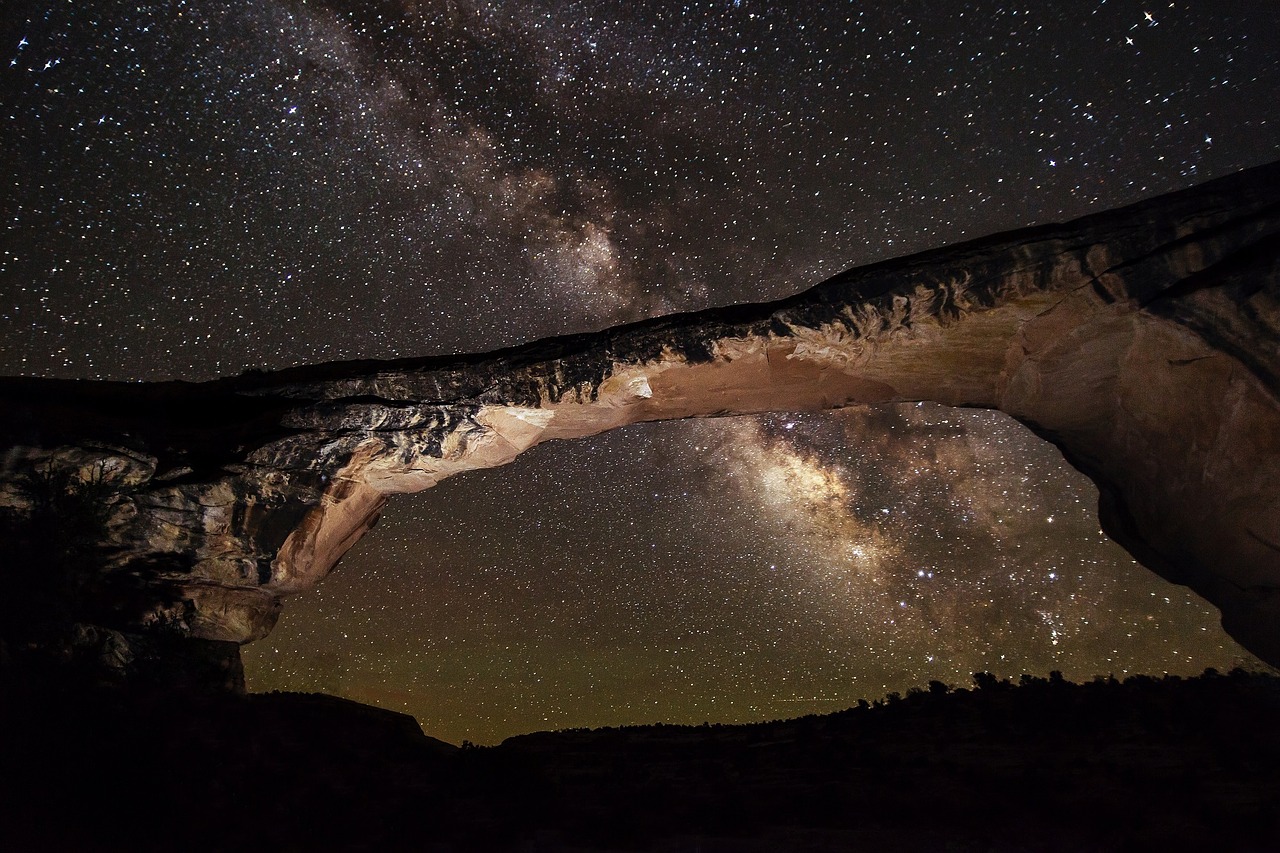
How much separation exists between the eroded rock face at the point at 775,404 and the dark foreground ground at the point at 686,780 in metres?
2.39

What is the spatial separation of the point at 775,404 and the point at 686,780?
271 inches

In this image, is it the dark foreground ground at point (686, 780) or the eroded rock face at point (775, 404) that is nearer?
the dark foreground ground at point (686, 780)

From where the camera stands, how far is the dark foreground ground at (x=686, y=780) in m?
5.78

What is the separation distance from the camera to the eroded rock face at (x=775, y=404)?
838 cm

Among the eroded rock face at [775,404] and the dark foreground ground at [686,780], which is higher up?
the eroded rock face at [775,404]

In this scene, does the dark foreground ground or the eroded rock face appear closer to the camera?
the dark foreground ground

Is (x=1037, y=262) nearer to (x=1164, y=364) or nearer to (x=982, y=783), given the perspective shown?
(x=1164, y=364)

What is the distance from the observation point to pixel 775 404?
38.7ft

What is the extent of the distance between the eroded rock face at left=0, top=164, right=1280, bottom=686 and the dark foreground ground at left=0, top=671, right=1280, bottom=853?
2.39 m

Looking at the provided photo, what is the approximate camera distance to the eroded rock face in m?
8.38

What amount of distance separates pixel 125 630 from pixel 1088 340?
15730mm

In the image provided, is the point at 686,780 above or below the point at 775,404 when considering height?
below

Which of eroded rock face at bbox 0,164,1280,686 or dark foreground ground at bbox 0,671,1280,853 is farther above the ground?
eroded rock face at bbox 0,164,1280,686

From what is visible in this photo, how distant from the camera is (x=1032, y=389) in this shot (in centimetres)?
1051
